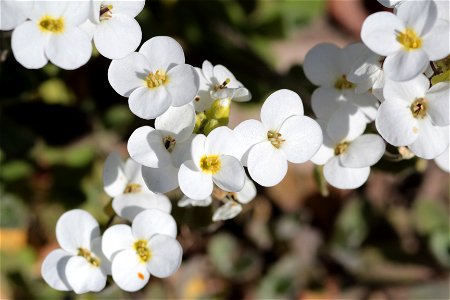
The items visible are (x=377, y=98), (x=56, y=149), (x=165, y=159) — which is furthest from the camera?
(x=56, y=149)

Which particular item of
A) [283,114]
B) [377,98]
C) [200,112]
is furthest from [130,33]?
[377,98]

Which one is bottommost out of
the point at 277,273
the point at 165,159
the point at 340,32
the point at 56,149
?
the point at 277,273

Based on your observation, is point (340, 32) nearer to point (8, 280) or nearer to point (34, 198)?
point (34, 198)

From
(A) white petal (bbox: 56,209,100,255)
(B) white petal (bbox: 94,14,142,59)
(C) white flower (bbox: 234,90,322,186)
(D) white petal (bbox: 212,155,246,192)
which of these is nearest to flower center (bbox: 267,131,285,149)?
(C) white flower (bbox: 234,90,322,186)

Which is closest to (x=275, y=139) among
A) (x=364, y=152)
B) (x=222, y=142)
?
(x=222, y=142)

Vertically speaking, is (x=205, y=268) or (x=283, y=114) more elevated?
(x=283, y=114)

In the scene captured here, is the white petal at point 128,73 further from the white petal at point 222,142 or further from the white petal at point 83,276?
the white petal at point 83,276

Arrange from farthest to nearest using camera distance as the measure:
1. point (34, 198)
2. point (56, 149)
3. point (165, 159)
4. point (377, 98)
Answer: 1. point (34, 198)
2. point (56, 149)
3. point (377, 98)
4. point (165, 159)

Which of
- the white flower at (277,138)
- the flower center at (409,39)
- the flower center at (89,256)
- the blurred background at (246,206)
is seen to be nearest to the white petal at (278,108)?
the white flower at (277,138)
